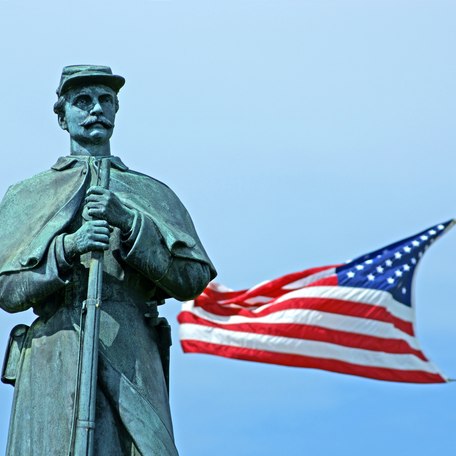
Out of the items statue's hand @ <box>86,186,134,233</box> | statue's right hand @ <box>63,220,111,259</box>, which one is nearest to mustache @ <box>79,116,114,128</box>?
statue's hand @ <box>86,186,134,233</box>

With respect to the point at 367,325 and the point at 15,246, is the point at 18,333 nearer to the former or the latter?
the point at 15,246

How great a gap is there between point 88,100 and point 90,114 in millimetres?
164

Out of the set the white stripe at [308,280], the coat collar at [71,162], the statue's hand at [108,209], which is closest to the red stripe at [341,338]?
the white stripe at [308,280]

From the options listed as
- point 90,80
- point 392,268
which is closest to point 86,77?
point 90,80

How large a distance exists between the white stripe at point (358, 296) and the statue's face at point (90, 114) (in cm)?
2314

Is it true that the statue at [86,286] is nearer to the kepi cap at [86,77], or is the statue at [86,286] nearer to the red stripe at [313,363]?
the kepi cap at [86,77]

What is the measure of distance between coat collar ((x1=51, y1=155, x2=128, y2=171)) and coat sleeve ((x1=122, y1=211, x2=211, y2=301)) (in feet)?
2.93

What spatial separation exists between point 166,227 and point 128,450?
6.71 feet

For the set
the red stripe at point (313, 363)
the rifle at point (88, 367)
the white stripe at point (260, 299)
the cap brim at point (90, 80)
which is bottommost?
the rifle at point (88, 367)

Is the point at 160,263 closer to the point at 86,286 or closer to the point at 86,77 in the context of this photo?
the point at 86,286

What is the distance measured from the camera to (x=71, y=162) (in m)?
18.2

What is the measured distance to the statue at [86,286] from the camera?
17141mm

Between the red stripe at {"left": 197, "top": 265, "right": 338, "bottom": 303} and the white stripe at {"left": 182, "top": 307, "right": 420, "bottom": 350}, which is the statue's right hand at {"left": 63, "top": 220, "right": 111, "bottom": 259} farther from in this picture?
the red stripe at {"left": 197, "top": 265, "right": 338, "bottom": 303}

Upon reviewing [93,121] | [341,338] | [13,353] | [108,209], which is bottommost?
[13,353]
